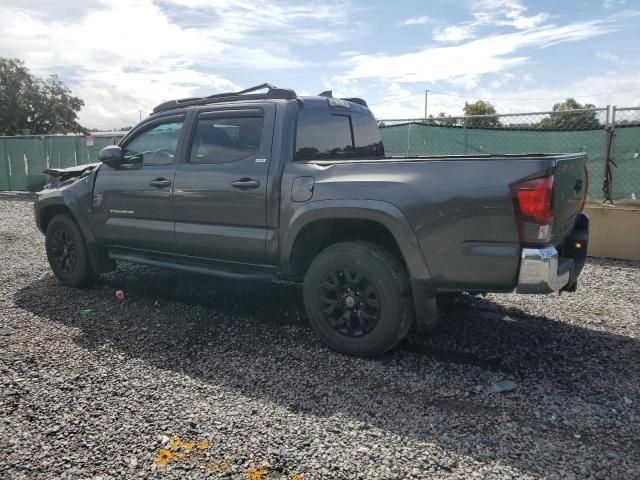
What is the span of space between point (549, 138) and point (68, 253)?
7703 millimetres

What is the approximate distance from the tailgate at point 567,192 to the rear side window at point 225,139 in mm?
2240

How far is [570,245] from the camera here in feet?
12.9

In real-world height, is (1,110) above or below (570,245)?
above

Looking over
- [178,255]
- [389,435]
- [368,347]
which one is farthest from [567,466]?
[178,255]

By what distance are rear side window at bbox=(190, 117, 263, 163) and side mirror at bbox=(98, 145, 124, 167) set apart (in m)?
0.90

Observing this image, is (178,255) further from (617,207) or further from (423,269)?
(617,207)

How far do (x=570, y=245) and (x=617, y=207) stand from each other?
12.7 feet

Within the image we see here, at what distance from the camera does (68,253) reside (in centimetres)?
567

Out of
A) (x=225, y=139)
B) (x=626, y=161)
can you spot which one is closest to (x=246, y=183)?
(x=225, y=139)

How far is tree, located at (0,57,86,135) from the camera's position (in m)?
40.2

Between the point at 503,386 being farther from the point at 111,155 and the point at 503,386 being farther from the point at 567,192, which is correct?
the point at 111,155

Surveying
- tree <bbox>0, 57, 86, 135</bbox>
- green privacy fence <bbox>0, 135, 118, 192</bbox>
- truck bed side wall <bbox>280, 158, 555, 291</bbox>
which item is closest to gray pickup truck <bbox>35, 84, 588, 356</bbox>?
truck bed side wall <bbox>280, 158, 555, 291</bbox>

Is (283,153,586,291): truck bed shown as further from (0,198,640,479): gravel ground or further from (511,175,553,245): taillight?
(0,198,640,479): gravel ground

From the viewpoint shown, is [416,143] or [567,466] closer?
[567,466]
